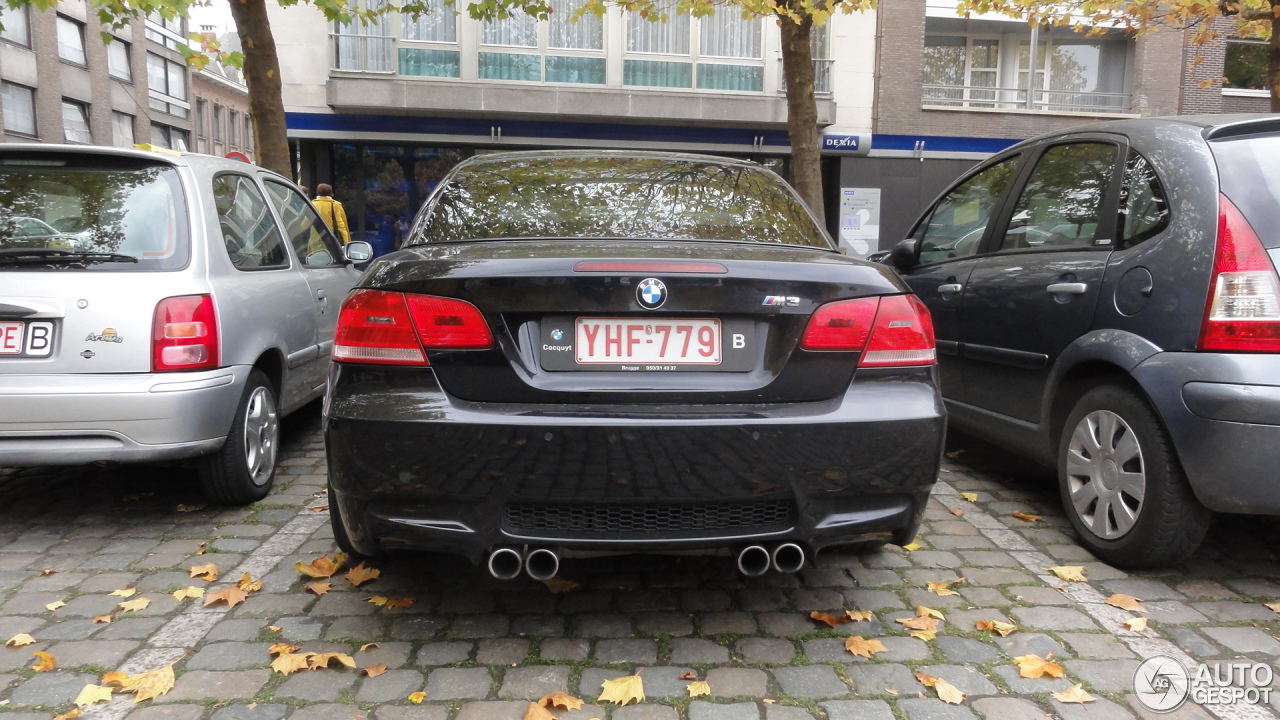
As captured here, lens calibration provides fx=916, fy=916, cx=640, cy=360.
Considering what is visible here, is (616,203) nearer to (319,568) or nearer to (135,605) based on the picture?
(319,568)

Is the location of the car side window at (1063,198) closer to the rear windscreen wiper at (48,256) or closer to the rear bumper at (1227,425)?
the rear bumper at (1227,425)

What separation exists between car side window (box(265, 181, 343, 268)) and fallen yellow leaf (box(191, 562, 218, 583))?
2.28 meters

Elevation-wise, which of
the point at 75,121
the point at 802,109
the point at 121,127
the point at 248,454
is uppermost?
the point at 121,127

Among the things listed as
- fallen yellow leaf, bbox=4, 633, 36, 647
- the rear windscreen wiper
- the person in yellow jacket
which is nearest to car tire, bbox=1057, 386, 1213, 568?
fallen yellow leaf, bbox=4, 633, 36, 647

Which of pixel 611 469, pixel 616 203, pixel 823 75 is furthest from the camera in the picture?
pixel 823 75

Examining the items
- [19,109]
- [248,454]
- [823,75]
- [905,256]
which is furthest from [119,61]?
[905,256]

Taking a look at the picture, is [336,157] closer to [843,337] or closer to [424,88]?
[424,88]

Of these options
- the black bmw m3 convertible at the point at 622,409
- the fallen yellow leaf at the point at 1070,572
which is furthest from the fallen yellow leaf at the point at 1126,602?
the black bmw m3 convertible at the point at 622,409

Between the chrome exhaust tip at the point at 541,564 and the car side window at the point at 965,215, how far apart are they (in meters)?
3.12

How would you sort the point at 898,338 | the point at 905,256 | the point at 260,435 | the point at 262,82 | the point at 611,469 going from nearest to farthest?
the point at 611,469 < the point at 898,338 < the point at 260,435 < the point at 905,256 < the point at 262,82

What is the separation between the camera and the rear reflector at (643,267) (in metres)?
2.50

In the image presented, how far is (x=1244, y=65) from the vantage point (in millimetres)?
21984

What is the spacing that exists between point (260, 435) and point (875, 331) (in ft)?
9.82

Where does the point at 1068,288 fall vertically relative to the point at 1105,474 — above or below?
above
